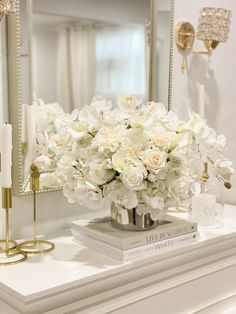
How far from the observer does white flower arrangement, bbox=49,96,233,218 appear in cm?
131

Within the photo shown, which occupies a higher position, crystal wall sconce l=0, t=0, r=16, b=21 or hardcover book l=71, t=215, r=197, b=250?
crystal wall sconce l=0, t=0, r=16, b=21

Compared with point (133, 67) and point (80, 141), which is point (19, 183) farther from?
point (133, 67)

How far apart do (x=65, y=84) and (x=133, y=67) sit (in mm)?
344

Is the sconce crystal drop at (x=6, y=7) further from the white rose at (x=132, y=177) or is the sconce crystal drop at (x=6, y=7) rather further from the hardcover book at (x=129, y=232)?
the hardcover book at (x=129, y=232)

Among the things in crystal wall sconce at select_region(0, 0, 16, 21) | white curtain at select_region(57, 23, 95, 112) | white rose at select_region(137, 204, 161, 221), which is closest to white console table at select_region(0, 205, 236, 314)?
white rose at select_region(137, 204, 161, 221)

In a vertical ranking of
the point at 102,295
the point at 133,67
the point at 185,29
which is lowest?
the point at 102,295

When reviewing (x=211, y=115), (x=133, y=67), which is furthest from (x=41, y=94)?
(x=211, y=115)

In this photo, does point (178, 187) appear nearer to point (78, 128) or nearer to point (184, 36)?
point (78, 128)

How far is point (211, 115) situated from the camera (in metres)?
2.12

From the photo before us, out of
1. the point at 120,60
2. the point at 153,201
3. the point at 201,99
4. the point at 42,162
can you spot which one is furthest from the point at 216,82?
the point at 42,162

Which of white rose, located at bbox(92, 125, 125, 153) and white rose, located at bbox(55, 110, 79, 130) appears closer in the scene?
white rose, located at bbox(92, 125, 125, 153)

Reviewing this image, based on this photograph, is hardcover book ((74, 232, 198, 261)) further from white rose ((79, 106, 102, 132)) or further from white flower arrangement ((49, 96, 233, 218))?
white rose ((79, 106, 102, 132))

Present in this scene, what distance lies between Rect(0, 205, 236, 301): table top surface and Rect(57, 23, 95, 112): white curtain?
481 mm

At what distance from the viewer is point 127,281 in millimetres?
1350
